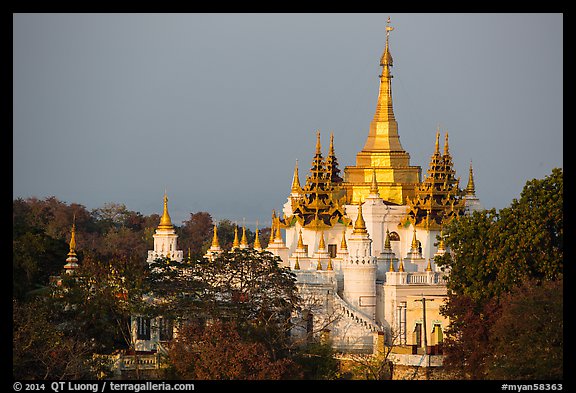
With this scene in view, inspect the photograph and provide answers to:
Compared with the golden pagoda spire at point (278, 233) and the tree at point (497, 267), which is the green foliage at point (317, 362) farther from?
the golden pagoda spire at point (278, 233)

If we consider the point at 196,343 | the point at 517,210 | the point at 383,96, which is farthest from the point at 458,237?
the point at 383,96

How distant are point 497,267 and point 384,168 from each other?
14714mm

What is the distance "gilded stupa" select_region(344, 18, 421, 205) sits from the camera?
77.4 metres

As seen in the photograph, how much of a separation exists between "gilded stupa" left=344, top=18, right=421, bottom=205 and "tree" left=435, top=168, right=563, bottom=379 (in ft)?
40.2

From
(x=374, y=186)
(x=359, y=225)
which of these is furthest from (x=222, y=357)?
(x=374, y=186)

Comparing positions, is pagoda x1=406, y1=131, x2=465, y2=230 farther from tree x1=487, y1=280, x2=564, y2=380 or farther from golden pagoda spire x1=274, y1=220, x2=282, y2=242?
tree x1=487, y1=280, x2=564, y2=380

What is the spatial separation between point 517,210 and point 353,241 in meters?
7.22

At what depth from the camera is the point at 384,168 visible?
77.7m

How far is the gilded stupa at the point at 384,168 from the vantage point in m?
77.4

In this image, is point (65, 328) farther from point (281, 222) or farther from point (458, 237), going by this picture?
point (281, 222)

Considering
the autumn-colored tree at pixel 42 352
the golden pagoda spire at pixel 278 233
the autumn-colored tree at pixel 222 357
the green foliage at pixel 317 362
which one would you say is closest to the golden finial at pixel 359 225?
the golden pagoda spire at pixel 278 233

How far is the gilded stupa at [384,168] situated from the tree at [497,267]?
1225 cm

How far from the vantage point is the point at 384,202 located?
252 ft

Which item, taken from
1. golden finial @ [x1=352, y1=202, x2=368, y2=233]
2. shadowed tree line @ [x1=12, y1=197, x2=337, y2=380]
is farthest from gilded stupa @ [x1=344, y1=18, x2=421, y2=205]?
shadowed tree line @ [x1=12, y1=197, x2=337, y2=380]
